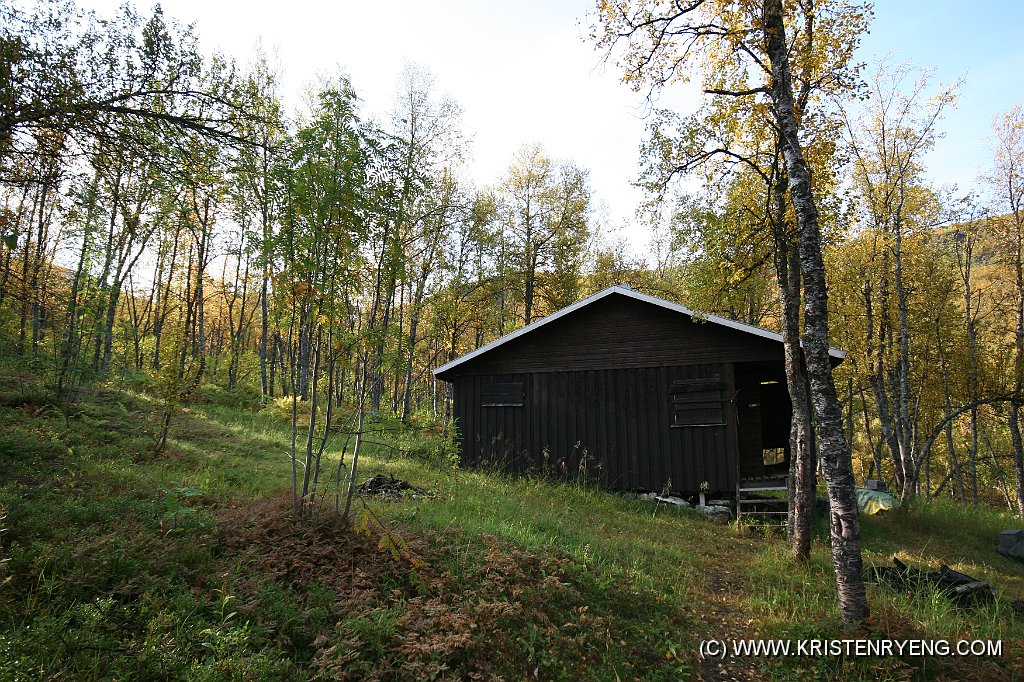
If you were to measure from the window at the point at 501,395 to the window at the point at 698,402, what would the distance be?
4161 millimetres

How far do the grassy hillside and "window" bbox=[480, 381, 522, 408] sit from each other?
547cm

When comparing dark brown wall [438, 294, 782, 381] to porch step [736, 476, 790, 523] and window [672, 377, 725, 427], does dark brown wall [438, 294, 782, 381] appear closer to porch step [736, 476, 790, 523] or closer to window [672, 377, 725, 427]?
window [672, 377, 725, 427]

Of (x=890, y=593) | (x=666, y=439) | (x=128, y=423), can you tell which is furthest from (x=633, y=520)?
(x=128, y=423)

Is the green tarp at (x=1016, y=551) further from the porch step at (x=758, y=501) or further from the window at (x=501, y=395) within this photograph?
the window at (x=501, y=395)

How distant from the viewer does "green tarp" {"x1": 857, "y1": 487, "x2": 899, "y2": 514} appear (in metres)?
12.2

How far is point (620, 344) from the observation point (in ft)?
42.0

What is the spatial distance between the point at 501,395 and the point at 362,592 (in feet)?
31.5

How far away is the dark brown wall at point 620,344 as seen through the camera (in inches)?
467

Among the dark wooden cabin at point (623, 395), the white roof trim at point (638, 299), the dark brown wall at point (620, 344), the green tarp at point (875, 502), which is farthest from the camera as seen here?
the green tarp at point (875, 502)

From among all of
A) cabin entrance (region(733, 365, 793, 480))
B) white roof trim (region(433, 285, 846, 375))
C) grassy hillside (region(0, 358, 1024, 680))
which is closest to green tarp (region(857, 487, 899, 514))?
cabin entrance (region(733, 365, 793, 480))

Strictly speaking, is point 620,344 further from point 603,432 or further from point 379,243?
point 379,243

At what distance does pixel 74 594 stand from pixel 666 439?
11067mm

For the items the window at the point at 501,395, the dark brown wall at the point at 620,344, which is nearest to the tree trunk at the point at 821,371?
the dark brown wall at the point at 620,344

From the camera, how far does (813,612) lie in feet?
17.3
